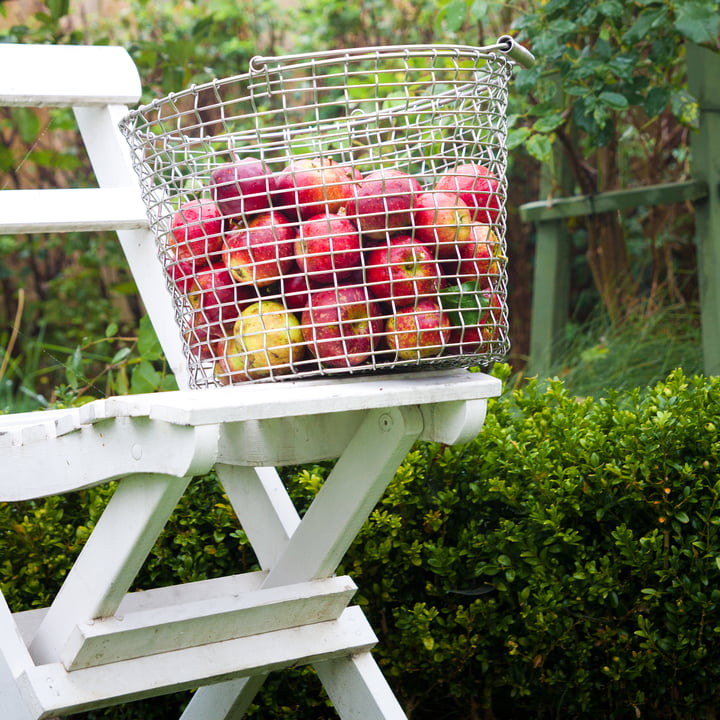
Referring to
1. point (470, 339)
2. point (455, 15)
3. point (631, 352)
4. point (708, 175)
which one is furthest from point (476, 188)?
point (631, 352)

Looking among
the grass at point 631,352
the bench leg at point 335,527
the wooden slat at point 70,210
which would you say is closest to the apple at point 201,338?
the bench leg at point 335,527

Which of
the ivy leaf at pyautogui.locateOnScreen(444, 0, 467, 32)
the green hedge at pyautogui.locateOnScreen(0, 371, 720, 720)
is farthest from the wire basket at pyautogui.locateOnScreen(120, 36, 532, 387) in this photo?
the ivy leaf at pyautogui.locateOnScreen(444, 0, 467, 32)

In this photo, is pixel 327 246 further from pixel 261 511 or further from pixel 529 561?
pixel 529 561

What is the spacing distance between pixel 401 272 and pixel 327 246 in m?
0.09

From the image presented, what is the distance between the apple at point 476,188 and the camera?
122 centimetres

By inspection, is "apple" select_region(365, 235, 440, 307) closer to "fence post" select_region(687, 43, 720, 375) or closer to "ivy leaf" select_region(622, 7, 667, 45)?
"ivy leaf" select_region(622, 7, 667, 45)

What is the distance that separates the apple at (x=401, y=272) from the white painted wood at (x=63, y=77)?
0.80 m

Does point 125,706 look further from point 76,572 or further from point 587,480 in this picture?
point 587,480

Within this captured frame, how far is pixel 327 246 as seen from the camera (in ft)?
3.76

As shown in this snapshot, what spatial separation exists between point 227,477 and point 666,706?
97cm

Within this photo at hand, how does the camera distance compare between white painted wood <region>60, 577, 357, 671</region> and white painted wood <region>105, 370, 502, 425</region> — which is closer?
white painted wood <region>105, 370, 502, 425</region>

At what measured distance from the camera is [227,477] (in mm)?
1637

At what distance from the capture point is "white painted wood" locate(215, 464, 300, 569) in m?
1.62

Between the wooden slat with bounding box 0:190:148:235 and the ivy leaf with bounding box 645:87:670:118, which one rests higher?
the wooden slat with bounding box 0:190:148:235
